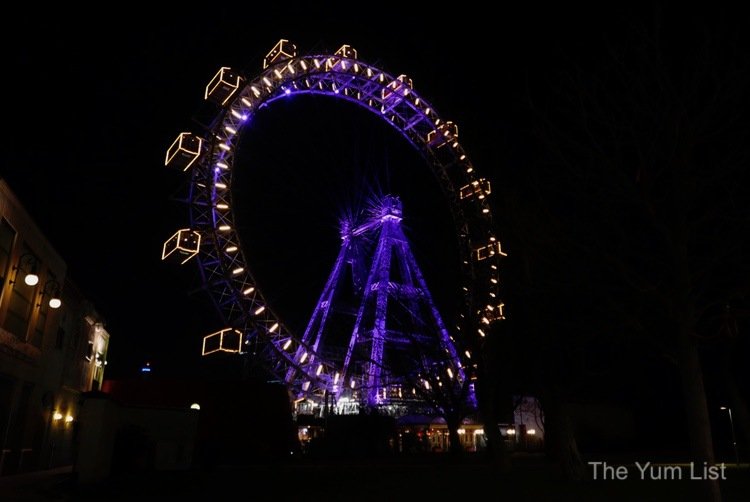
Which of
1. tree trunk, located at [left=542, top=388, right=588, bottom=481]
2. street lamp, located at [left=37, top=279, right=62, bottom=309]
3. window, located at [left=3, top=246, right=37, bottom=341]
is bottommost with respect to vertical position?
tree trunk, located at [left=542, top=388, right=588, bottom=481]

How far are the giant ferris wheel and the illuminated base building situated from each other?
4823 millimetres

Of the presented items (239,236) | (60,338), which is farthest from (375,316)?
(60,338)

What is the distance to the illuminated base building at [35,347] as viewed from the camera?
13.4 metres

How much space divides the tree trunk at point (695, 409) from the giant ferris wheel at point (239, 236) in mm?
11272

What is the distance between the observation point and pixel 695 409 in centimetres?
693

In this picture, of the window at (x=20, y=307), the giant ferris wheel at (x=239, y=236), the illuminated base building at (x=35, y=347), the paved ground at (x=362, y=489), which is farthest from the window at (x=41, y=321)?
the giant ferris wheel at (x=239, y=236)

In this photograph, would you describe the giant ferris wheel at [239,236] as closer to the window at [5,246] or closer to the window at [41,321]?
the window at [41,321]

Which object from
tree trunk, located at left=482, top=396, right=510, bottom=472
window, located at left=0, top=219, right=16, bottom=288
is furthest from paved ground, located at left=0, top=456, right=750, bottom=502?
window, located at left=0, top=219, right=16, bottom=288

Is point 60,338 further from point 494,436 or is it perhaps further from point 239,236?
point 494,436

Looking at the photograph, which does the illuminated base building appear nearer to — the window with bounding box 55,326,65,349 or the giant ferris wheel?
the window with bounding box 55,326,65,349

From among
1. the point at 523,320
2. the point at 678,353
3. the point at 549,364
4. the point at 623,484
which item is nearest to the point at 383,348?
the point at 523,320

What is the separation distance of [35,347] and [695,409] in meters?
15.7

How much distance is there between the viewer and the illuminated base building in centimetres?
1340

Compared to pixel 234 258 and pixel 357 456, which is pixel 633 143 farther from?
pixel 357 456
